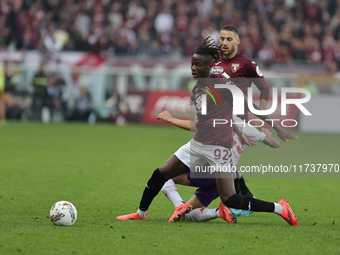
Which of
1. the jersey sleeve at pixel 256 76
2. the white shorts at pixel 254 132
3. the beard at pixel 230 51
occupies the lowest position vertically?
the white shorts at pixel 254 132

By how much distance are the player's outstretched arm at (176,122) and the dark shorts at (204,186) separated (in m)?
0.69

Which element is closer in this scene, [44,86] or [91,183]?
[91,183]

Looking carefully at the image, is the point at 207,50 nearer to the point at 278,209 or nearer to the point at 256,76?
the point at 256,76

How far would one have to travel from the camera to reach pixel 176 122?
213 inches

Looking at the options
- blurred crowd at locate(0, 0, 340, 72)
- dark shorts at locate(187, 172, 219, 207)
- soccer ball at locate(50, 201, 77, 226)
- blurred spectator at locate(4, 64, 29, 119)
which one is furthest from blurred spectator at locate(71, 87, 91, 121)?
soccer ball at locate(50, 201, 77, 226)

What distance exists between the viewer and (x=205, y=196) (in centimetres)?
615

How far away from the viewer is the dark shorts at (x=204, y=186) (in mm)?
6023

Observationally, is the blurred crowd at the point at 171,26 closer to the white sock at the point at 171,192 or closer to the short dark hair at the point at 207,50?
the white sock at the point at 171,192

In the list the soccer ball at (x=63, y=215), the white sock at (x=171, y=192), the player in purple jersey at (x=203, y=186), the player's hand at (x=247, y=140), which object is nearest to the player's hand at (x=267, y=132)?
the player in purple jersey at (x=203, y=186)

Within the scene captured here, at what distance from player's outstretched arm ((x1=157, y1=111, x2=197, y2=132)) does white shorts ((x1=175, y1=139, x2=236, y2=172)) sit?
0.63 ft

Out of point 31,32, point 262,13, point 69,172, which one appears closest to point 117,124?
point 31,32

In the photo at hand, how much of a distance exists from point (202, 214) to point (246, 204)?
2.04ft

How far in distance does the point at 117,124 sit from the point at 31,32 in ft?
17.7

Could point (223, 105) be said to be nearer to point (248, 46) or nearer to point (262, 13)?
point (248, 46)
